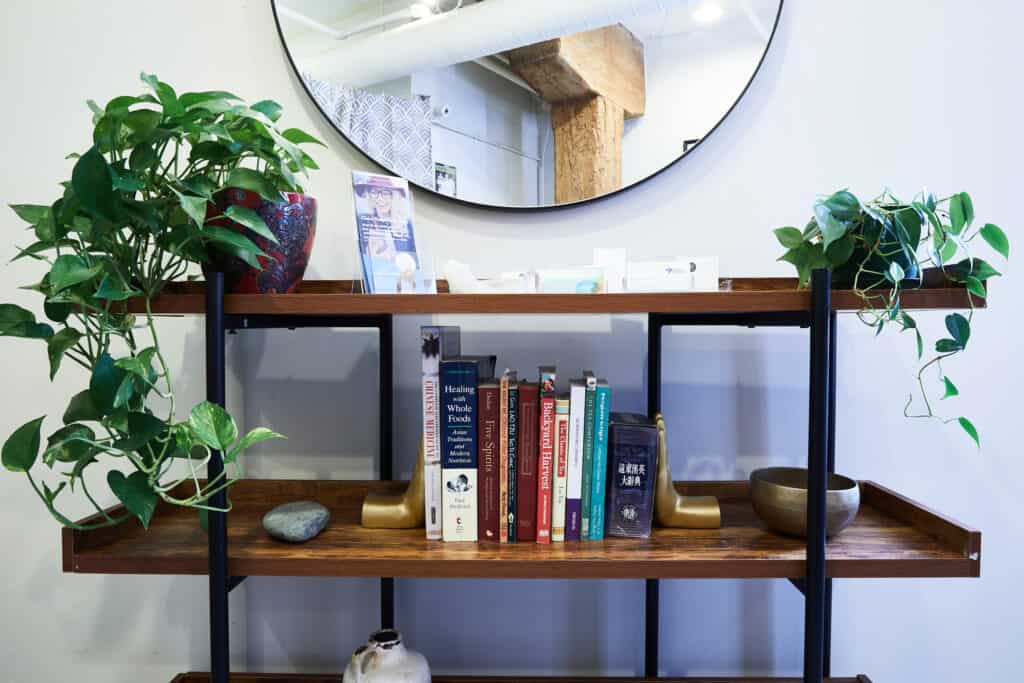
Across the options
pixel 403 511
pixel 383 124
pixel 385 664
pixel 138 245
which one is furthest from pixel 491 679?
pixel 383 124

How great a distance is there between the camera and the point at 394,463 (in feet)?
3.78

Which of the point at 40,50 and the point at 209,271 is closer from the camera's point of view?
the point at 209,271

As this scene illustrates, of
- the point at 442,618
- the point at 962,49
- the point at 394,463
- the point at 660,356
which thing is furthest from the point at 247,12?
the point at 962,49

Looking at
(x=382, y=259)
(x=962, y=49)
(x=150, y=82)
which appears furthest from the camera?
(x=962, y=49)

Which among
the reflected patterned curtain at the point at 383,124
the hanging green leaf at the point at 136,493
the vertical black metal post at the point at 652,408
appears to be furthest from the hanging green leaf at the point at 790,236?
the hanging green leaf at the point at 136,493

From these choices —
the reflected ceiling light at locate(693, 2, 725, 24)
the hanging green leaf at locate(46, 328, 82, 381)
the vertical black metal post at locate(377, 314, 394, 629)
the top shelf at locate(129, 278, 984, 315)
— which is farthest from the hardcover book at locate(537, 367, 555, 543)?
the reflected ceiling light at locate(693, 2, 725, 24)

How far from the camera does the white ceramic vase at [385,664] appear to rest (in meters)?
0.85

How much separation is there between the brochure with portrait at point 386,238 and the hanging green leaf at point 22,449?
43 centimetres

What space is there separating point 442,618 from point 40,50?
4.28ft

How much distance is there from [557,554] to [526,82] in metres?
0.80

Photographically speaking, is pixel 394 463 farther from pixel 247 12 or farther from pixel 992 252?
pixel 992 252

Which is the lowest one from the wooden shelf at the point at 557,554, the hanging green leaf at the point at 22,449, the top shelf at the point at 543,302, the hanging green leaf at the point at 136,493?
the wooden shelf at the point at 557,554

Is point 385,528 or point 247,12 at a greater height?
point 247,12

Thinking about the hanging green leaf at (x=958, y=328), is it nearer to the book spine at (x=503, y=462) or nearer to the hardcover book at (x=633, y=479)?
the hardcover book at (x=633, y=479)
